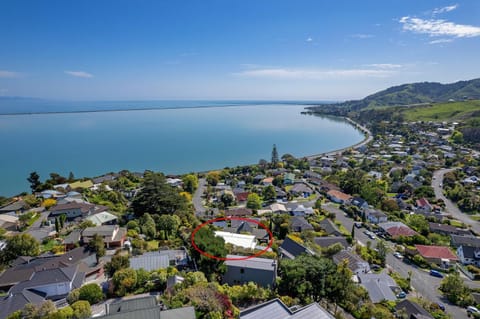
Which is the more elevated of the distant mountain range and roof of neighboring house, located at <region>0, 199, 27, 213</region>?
the distant mountain range

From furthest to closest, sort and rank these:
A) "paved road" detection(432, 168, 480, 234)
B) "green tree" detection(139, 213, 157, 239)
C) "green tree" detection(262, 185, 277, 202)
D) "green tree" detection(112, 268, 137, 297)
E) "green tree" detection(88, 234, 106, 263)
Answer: "green tree" detection(262, 185, 277, 202), "paved road" detection(432, 168, 480, 234), "green tree" detection(139, 213, 157, 239), "green tree" detection(88, 234, 106, 263), "green tree" detection(112, 268, 137, 297)

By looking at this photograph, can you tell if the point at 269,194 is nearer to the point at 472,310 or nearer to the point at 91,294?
the point at 472,310

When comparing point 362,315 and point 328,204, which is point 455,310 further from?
point 328,204

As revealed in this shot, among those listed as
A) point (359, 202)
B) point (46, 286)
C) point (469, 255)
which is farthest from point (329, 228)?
point (46, 286)

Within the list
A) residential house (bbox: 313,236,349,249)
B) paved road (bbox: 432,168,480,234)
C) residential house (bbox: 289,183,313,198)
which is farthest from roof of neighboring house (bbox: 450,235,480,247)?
residential house (bbox: 289,183,313,198)

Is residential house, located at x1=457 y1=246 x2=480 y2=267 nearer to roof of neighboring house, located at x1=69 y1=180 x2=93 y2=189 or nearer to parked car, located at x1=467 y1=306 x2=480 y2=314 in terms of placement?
parked car, located at x1=467 y1=306 x2=480 y2=314

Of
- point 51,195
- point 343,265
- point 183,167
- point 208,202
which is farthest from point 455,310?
point 183,167
